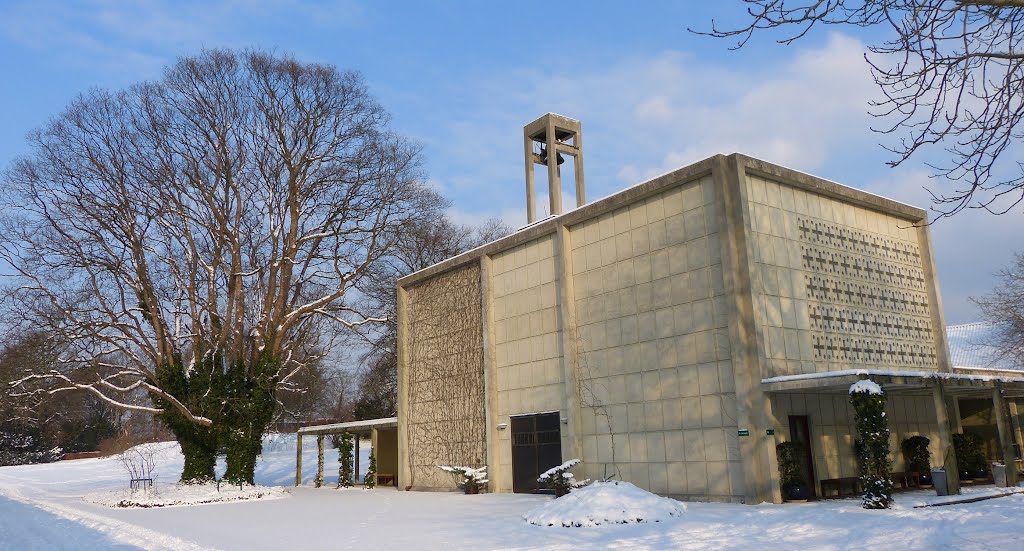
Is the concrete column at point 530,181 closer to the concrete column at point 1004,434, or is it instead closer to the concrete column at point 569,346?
the concrete column at point 569,346

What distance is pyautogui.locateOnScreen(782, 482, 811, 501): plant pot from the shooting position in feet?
52.5

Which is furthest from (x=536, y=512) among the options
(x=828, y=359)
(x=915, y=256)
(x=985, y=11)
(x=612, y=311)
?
(x=915, y=256)

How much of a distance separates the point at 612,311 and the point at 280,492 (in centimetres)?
1478

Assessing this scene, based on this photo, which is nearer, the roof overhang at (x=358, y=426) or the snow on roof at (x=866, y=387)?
the snow on roof at (x=866, y=387)

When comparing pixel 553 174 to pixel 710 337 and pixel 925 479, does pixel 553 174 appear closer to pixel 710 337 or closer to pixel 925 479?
pixel 710 337

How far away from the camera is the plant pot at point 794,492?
16016 mm

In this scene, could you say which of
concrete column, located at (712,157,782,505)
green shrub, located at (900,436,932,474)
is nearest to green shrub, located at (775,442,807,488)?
concrete column, located at (712,157,782,505)

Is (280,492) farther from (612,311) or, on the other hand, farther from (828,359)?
(828,359)

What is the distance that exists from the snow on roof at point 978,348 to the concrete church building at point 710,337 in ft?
90.7

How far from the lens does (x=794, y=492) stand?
16016 mm

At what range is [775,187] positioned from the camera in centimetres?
1833

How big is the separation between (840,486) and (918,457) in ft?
9.42

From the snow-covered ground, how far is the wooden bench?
1.12 metres

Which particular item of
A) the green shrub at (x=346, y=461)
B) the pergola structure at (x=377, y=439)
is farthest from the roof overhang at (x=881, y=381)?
the green shrub at (x=346, y=461)
